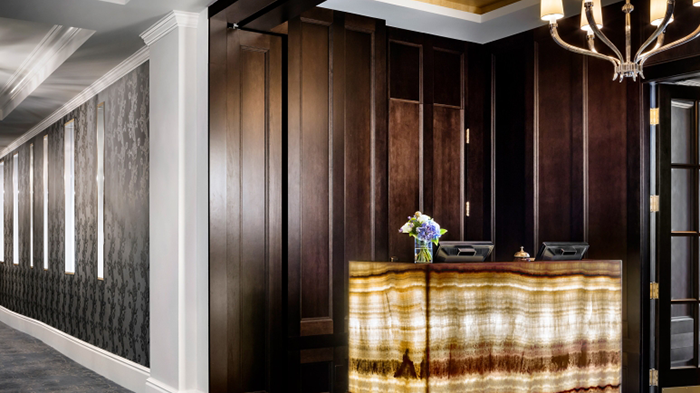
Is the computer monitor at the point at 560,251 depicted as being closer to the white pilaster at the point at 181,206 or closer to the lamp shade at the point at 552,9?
the lamp shade at the point at 552,9

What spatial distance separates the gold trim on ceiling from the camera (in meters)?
4.95

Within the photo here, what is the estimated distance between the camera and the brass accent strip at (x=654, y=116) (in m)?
4.44

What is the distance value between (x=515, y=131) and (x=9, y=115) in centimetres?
619

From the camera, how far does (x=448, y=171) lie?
533cm

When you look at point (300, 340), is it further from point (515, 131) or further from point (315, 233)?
point (515, 131)

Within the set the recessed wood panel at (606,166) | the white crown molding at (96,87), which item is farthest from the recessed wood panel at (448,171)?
the white crown molding at (96,87)

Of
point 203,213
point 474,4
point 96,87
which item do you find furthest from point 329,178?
point 96,87

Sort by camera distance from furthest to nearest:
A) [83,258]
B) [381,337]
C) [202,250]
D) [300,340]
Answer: [83,258], [300,340], [202,250], [381,337]

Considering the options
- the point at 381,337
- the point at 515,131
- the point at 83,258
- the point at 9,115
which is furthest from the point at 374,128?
the point at 9,115

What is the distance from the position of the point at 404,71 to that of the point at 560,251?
6.59ft

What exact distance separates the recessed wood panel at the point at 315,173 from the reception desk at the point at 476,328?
3.40 feet

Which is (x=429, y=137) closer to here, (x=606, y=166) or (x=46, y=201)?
(x=606, y=166)

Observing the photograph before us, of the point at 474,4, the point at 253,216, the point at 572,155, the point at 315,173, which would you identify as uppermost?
the point at 474,4

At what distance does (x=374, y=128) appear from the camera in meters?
4.88
